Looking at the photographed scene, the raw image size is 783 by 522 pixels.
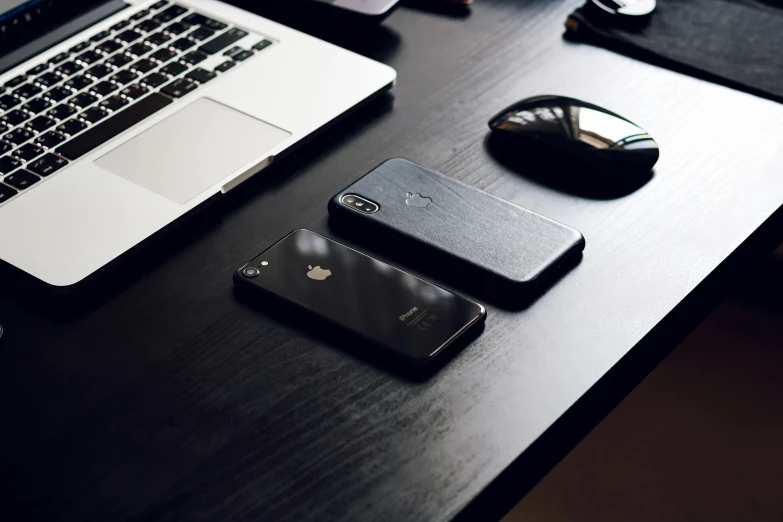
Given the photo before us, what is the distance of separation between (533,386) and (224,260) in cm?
24

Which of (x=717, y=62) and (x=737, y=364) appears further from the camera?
(x=737, y=364)

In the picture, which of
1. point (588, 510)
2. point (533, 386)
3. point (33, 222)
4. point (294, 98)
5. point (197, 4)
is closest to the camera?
point (533, 386)

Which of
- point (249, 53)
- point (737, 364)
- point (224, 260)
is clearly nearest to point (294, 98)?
point (249, 53)

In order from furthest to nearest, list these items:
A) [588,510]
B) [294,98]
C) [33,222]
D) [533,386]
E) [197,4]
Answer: [588,510], [197,4], [294,98], [33,222], [533,386]

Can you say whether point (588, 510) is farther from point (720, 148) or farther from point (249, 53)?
point (249, 53)

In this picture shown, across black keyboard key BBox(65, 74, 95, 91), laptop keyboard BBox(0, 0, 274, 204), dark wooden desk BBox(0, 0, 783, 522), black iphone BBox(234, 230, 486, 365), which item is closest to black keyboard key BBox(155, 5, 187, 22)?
Answer: laptop keyboard BBox(0, 0, 274, 204)

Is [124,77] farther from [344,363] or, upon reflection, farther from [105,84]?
[344,363]

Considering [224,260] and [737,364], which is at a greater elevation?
[224,260]

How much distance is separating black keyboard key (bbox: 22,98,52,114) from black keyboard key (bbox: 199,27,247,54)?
0.14 metres

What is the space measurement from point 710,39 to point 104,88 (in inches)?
22.3

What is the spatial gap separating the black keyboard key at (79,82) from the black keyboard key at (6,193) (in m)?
0.12

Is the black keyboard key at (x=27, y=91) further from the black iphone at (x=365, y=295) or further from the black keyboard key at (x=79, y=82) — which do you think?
the black iphone at (x=365, y=295)

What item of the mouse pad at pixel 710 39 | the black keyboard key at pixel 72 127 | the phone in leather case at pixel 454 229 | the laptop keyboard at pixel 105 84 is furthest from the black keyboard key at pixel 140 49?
the mouse pad at pixel 710 39

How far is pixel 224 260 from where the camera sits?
0.64 m
